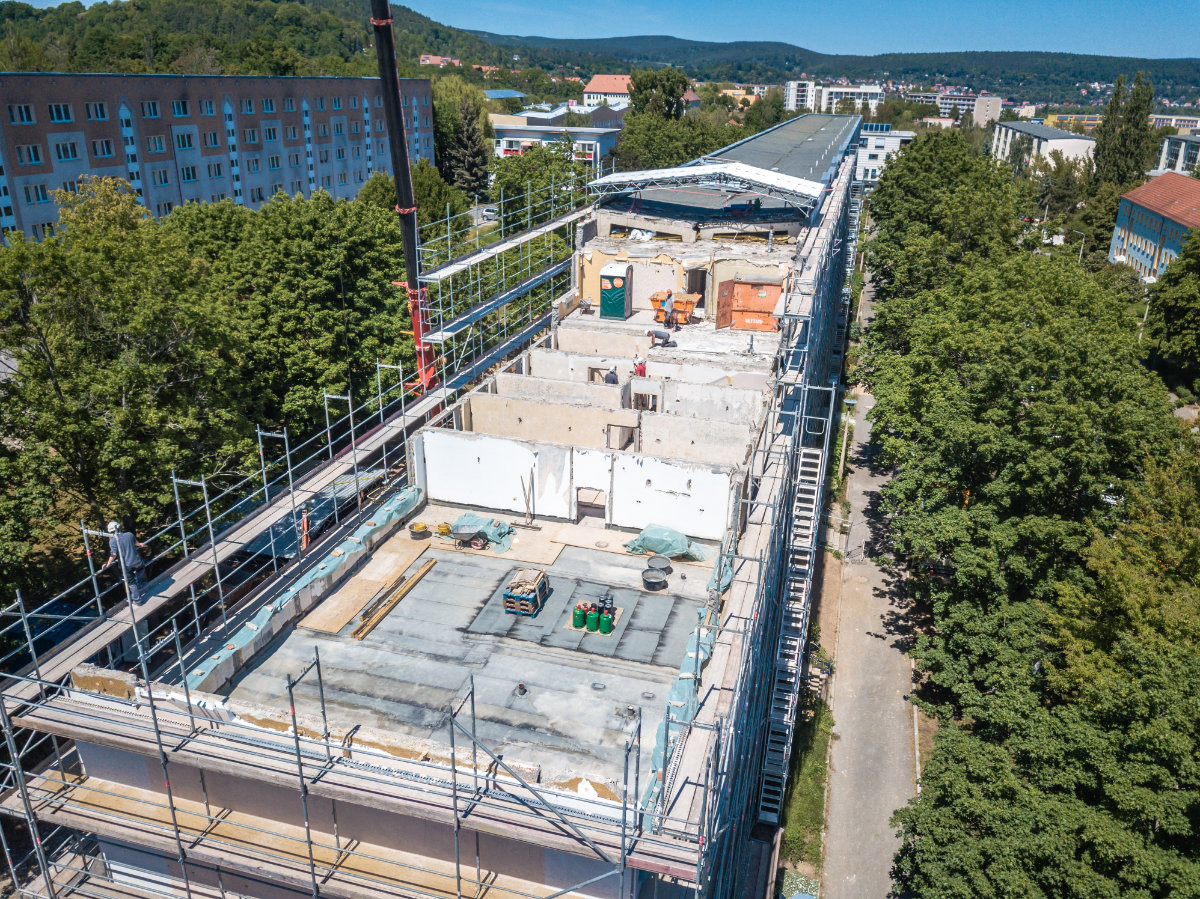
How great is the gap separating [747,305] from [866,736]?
18632 mm

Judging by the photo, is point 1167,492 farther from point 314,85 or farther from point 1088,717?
point 314,85

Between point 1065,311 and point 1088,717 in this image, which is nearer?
point 1088,717

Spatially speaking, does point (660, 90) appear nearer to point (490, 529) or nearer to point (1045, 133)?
point (1045, 133)

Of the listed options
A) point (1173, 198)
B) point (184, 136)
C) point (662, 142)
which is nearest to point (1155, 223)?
point (1173, 198)

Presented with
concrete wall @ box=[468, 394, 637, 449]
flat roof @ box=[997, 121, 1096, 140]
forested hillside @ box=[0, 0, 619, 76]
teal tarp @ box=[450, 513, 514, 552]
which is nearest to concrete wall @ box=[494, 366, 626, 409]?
concrete wall @ box=[468, 394, 637, 449]

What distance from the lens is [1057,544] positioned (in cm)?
2734

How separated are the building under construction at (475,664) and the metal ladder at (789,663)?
154 mm

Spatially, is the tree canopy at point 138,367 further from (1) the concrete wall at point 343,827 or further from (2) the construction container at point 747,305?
(2) the construction container at point 747,305

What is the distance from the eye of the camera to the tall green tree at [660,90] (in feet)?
421

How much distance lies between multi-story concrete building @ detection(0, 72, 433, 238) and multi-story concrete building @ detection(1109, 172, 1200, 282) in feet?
241

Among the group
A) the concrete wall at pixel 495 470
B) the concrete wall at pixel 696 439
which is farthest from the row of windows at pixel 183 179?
the concrete wall at pixel 696 439

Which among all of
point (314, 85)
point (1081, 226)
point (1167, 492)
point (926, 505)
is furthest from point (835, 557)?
point (1081, 226)

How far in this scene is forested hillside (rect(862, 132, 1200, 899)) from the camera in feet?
58.6

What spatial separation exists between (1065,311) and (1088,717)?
58.8 feet
